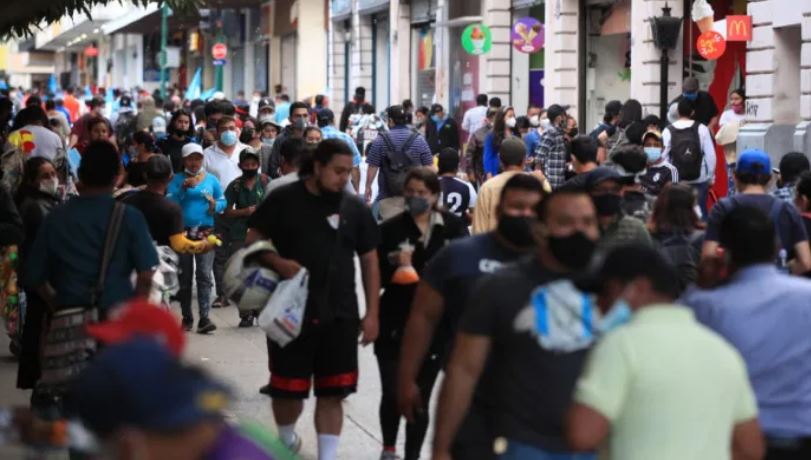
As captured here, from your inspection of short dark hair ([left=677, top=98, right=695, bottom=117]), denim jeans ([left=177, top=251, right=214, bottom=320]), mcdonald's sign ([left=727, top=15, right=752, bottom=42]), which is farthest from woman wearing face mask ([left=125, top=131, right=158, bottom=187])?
mcdonald's sign ([left=727, top=15, right=752, bottom=42])

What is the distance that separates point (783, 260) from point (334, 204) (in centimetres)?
242

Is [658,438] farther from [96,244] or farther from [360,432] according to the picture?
[360,432]

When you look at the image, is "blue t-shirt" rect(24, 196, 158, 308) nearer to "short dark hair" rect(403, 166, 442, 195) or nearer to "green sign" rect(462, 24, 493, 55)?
"short dark hair" rect(403, 166, 442, 195)

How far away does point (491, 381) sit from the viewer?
564 cm

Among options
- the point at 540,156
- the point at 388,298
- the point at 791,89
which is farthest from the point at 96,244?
the point at 791,89

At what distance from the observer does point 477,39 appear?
31.6 metres

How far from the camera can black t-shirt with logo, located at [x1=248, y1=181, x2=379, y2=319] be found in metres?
8.14

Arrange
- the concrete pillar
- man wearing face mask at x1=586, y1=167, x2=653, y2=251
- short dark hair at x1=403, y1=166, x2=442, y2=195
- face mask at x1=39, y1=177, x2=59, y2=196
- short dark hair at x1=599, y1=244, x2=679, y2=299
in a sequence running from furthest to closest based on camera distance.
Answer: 1. the concrete pillar
2. face mask at x1=39, y1=177, x2=59, y2=196
3. short dark hair at x1=403, y1=166, x2=442, y2=195
4. man wearing face mask at x1=586, y1=167, x2=653, y2=251
5. short dark hair at x1=599, y1=244, x2=679, y2=299

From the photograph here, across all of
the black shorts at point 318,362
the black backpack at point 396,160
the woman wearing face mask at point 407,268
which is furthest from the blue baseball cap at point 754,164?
the black backpack at point 396,160

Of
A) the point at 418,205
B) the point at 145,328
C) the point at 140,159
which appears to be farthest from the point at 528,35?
the point at 145,328

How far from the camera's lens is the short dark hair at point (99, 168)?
7574 millimetres

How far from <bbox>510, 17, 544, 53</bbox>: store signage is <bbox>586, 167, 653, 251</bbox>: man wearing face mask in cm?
2151

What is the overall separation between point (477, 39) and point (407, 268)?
23.7 meters

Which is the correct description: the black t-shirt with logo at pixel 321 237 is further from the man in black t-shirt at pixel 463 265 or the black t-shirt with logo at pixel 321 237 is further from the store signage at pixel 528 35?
the store signage at pixel 528 35
